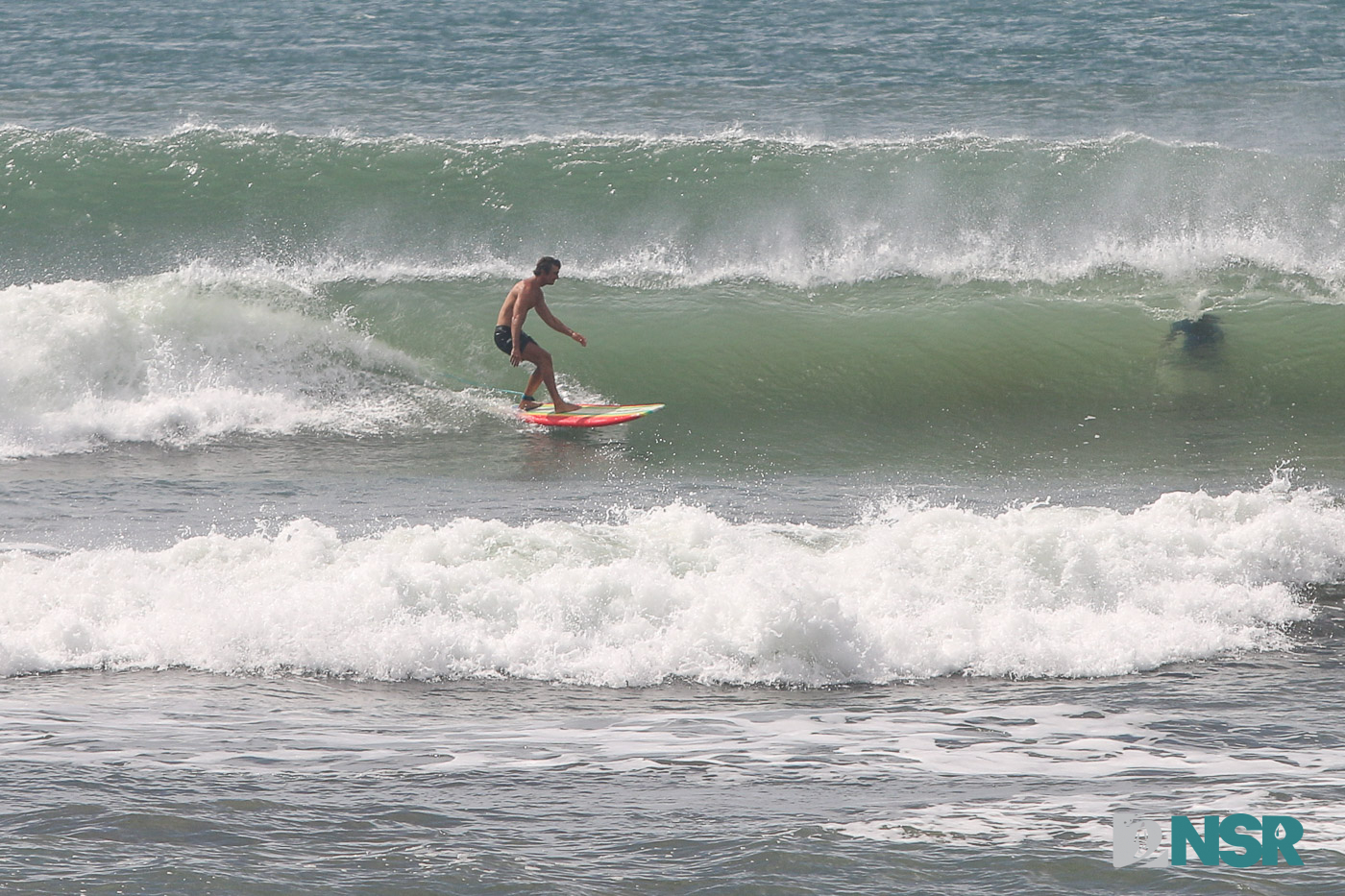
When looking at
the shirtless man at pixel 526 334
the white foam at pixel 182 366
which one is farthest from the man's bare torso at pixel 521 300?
the white foam at pixel 182 366

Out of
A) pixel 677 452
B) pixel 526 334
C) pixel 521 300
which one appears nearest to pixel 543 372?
pixel 526 334

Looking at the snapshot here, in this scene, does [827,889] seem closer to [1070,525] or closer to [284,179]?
[1070,525]

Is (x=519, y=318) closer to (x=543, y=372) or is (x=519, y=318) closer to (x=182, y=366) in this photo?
(x=543, y=372)

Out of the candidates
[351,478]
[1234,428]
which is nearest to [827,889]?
[351,478]

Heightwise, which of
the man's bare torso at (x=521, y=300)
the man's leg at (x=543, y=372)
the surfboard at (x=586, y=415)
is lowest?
the surfboard at (x=586, y=415)

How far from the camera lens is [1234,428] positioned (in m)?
11.0

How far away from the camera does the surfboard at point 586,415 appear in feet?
37.0

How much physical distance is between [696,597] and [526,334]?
4988 mm

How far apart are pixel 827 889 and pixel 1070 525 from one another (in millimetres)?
4304

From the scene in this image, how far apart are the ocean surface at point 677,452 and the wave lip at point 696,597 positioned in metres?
0.03

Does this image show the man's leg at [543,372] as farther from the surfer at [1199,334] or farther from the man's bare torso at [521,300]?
the surfer at [1199,334]

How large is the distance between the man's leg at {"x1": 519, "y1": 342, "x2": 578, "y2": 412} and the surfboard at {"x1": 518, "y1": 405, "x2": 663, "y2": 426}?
0.10 meters

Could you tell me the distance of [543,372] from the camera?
1151 centimetres

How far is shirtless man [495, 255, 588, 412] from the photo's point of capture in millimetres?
11414
